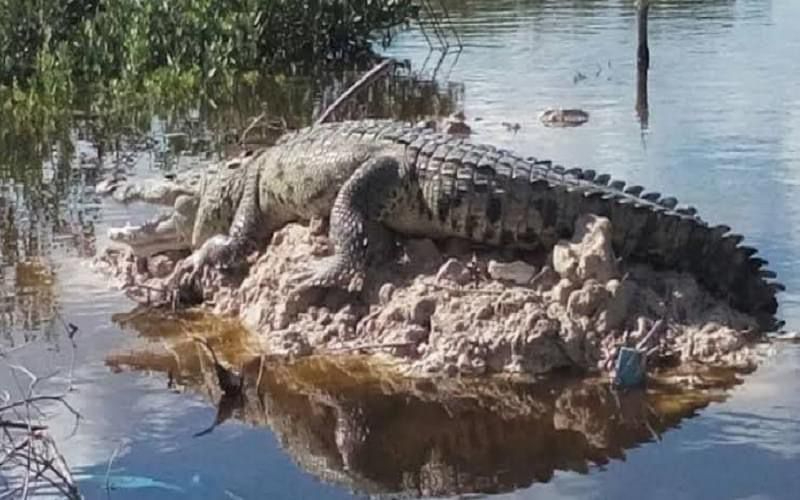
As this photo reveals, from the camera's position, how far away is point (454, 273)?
7293mm

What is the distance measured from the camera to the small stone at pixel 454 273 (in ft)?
23.8

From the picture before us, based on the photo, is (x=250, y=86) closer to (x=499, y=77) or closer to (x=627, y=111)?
(x=499, y=77)

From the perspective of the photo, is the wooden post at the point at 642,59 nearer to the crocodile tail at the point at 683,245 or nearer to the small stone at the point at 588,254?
the crocodile tail at the point at 683,245

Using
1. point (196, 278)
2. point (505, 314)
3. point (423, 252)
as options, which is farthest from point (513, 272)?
point (196, 278)

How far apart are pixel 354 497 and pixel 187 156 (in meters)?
7.51

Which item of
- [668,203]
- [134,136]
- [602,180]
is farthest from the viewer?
[134,136]

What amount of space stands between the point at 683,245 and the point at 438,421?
1.76 meters

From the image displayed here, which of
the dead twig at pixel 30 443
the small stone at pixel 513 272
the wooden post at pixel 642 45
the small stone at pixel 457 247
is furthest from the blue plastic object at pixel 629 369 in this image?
the wooden post at pixel 642 45

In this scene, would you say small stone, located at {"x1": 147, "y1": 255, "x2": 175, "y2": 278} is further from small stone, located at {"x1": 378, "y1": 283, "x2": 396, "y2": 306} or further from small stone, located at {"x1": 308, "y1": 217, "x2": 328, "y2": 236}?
small stone, located at {"x1": 378, "y1": 283, "x2": 396, "y2": 306}

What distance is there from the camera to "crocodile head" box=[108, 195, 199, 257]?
8570 mm

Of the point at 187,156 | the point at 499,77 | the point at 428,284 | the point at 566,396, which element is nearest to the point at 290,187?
the point at 428,284

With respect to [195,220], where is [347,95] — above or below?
above

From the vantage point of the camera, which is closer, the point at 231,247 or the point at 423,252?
the point at 423,252

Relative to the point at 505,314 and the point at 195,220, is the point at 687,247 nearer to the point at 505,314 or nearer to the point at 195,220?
the point at 505,314
